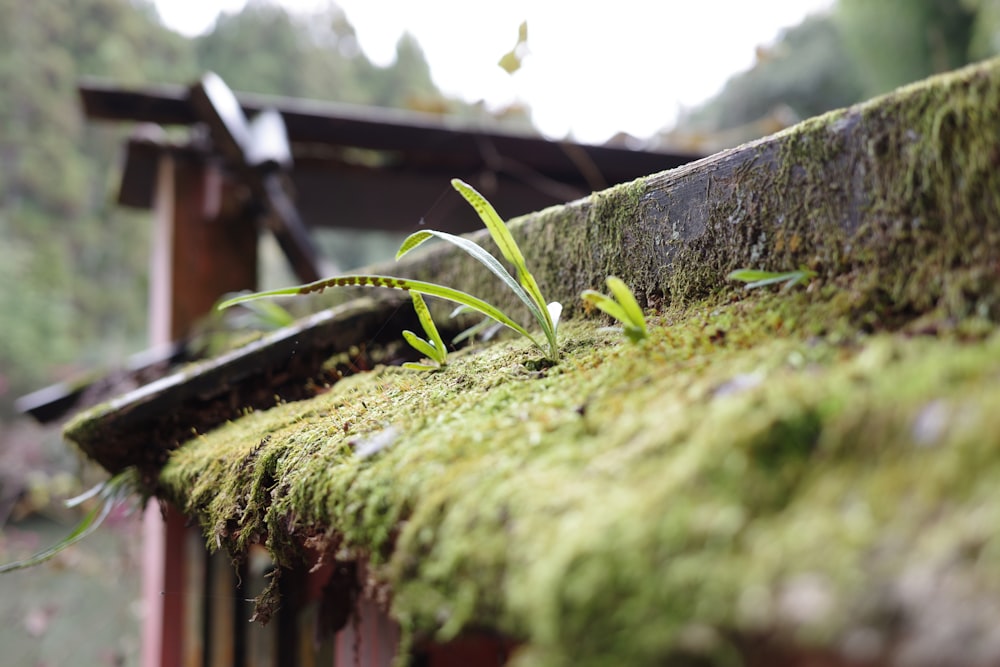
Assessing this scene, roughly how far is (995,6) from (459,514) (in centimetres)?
962

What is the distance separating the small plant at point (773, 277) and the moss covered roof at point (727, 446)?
0.06ft

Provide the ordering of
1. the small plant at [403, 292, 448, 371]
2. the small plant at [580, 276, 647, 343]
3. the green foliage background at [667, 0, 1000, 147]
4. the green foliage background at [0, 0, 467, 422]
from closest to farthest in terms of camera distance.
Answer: the small plant at [580, 276, 647, 343] → the small plant at [403, 292, 448, 371] → the green foliage background at [667, 0, 1000, 147] → the green foliage background at [0, 0, 467, 422]

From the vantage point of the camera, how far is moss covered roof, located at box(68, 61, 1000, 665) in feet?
1.31

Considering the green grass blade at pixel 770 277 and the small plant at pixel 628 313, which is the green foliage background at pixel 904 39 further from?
the small plant at pixel 628 313

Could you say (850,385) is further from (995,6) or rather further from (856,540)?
(995,6)

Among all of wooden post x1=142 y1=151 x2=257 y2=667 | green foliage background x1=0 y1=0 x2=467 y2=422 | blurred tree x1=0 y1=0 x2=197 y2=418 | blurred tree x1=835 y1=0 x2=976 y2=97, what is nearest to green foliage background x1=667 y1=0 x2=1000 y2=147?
blurred tree x1=835 y1=0 x2=976 y2=97

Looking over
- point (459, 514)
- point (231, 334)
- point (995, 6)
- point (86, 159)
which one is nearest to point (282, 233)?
point (231, 334)

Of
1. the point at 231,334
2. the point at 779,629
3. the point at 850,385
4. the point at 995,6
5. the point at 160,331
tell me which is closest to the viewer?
the point at 779,629

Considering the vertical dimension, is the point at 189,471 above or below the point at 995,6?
below

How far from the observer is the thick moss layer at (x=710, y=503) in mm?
387

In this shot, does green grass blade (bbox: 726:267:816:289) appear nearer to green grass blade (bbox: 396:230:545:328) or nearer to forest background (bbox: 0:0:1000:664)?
green grass blade (bbox: 396:230:545:328)

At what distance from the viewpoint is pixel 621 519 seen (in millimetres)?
472

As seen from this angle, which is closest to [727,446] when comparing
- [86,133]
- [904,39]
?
[904,39]

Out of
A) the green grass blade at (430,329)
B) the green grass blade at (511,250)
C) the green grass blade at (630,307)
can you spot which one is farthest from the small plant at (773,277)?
the green grass blade at (430,329)
